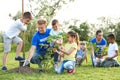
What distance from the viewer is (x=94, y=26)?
25.9 metres

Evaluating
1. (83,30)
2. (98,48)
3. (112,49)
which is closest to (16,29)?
(98,48)

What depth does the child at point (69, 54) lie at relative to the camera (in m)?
7.36

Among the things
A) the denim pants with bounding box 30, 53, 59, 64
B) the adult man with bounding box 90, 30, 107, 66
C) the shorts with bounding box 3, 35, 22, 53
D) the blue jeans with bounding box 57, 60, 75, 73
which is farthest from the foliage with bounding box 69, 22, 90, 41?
the blue jeans with bounding box 57, 60, 75, 73

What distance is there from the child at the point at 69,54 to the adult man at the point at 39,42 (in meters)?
0.48

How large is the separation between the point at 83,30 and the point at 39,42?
17247mm

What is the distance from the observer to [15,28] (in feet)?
25.8

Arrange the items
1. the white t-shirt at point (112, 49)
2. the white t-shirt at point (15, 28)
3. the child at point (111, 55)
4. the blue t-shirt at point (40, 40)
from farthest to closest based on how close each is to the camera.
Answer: the white t-shirt at point (112, 49)
the child at point (111, 55)
the white t-shirt at point (15, 28)
the blue t-shirt at point (40, 40)

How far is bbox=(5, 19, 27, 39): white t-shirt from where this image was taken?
779 centimetres

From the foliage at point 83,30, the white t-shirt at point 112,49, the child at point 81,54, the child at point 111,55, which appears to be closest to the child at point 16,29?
the child at point 81,54

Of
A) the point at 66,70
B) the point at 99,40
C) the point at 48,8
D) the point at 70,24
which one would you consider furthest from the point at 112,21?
the point at 66,70

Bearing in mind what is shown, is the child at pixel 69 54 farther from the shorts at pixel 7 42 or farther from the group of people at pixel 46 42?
the shorts at pixel 7 42

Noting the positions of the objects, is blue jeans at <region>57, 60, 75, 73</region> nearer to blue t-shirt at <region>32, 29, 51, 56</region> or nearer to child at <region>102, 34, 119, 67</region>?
blue t-shirt at <region>32, 29, 51, 56</region>

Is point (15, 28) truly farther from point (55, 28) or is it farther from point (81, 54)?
point (81, 54)

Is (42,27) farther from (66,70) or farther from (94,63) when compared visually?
(94,63)
